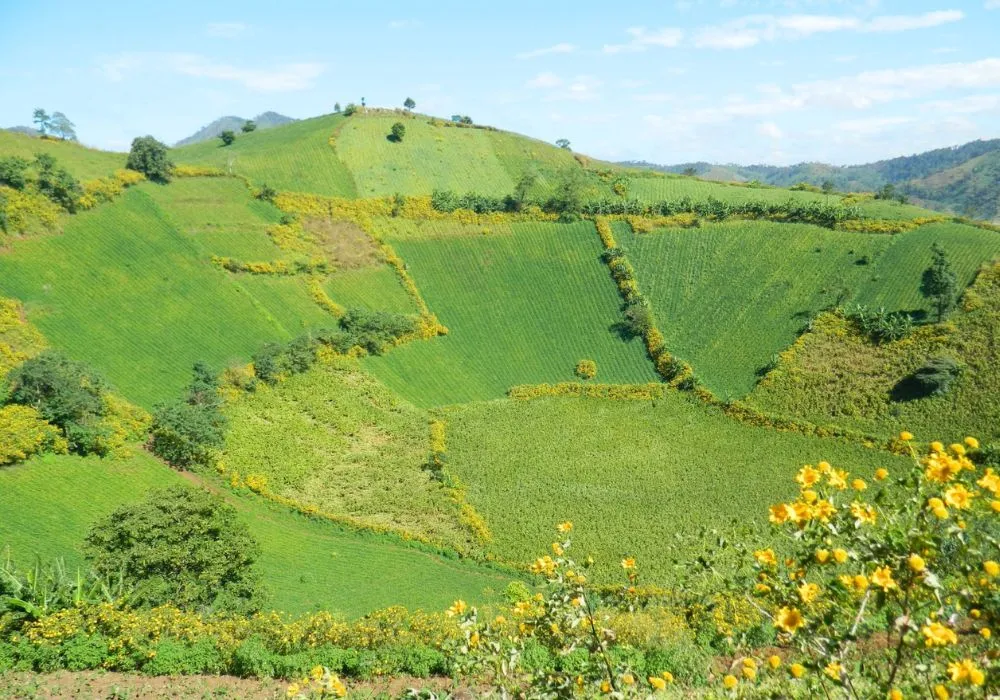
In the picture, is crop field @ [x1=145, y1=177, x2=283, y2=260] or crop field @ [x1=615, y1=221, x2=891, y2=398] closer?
crop field @ [x1=615, y1=221, x2=891, y2=398]

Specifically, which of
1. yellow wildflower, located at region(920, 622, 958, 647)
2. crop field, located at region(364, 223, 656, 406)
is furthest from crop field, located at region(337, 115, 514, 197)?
yellow wildflower, located at region(920, 622, 958, 647)

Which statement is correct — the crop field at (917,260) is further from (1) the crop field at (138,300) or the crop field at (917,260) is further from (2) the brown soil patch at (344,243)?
(1) the crop field at (138,300)

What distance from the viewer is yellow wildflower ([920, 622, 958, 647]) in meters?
4.83

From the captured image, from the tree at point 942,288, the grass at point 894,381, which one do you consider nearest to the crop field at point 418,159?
the grass at point 894,381

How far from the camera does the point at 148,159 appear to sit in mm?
52062

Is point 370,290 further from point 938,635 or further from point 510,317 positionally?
point 938,635

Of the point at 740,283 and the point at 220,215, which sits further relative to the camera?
the point at 220,215

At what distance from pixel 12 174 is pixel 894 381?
180 ft

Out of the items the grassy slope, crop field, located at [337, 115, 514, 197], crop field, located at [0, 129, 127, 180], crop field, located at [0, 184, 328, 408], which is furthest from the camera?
crop field, located at [337, 115, 514, 197]

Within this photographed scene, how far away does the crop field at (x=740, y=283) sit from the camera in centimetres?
4197

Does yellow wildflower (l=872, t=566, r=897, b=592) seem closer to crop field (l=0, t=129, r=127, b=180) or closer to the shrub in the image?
the shrub

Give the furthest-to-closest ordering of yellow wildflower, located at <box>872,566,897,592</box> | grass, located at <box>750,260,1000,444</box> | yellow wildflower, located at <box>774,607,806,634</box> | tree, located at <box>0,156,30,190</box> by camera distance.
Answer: tree, located at <box>0,156,30,190</box> → grass, located at <box>750,260,1000,444</box> → yellow wildflower, located at <box>774,607,806,634</box> → yellow wildflower, located at <box>872,566,897,592</box>

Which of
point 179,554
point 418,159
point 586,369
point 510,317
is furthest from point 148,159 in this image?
point 179,554

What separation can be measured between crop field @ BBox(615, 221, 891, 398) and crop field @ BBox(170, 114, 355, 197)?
28.7 metres
